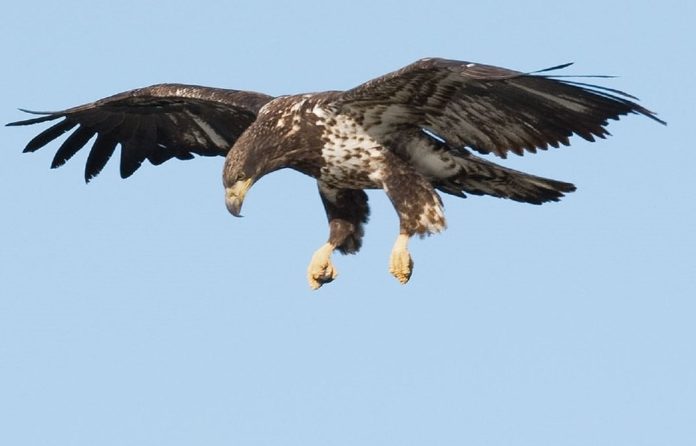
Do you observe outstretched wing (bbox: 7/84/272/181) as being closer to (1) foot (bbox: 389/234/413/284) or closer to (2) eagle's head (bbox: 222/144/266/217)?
(2) eagle's head (bbox: 222/144/266/217)

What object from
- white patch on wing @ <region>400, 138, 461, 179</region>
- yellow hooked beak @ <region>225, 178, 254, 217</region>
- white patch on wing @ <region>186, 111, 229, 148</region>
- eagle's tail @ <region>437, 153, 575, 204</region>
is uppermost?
white patch on wing @ <region>186, 111, 229, 148</region>

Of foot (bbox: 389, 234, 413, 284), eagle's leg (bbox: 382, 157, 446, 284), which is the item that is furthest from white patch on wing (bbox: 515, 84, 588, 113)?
foot (bbox: 389, 234, 413, 284)

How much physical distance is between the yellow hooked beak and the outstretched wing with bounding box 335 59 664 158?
119 centimetres

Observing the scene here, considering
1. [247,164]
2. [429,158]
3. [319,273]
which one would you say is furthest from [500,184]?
[247,164]

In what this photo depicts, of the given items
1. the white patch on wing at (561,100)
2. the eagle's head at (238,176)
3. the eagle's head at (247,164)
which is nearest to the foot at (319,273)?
the eagle's head at (247,164)

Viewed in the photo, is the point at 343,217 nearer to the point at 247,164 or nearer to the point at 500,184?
the point at 500,184

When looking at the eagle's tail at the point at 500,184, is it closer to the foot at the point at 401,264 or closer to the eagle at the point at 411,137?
the eagle at the point at 411,137

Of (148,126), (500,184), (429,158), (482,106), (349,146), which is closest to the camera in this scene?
(482,106)

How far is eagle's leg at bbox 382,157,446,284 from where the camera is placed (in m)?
16.9

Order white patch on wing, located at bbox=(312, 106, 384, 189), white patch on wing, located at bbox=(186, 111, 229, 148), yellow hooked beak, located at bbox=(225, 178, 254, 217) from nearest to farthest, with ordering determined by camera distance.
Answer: yellow hooked beak, located at bbox=(225, 178, 254, 217) → white patch on wing, located at bbox=(312, 106, 384, 189) → white patch on wing, located at bbox=(186, 111, 229, 148)

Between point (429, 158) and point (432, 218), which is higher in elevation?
point (429, 158)

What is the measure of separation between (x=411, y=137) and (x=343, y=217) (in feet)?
4.69

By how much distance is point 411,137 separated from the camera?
17.4m

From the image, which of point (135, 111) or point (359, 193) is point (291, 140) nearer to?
point (359, 193)
